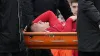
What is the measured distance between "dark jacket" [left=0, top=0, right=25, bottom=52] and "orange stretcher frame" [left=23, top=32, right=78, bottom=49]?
1.33 feet

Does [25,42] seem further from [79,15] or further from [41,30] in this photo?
[79,15]

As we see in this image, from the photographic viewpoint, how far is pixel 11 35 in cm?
686

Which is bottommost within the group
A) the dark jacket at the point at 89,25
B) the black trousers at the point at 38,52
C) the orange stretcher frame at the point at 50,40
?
the black trousers at the point at 38,52

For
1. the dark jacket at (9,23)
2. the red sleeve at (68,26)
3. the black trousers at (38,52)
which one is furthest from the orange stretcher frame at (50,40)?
the black trousers at (38,52)

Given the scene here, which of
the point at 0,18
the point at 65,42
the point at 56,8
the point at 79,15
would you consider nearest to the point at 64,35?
the point at 65,42

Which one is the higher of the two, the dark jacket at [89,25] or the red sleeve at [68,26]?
the dark jacket at [89,25]

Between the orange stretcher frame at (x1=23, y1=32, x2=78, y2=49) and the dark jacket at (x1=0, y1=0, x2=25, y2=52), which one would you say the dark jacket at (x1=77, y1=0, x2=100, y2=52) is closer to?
the orange stretcher frame at (x1=23, y1=32, x2=78, y2=49)

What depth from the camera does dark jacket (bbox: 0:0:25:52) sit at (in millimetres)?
6859

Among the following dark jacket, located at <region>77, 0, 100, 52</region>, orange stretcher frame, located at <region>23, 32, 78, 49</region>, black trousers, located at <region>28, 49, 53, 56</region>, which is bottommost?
black trousers, located at <region>28, 49, 53, 56</region>

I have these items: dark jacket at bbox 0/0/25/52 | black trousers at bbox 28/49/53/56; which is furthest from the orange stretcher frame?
black trousers at bbox 28/49/53/56

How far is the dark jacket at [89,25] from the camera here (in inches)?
258

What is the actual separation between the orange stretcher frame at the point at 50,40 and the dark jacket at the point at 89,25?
0.39 meters

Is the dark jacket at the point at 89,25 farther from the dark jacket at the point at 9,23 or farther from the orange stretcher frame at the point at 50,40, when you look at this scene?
the dark jacket at the point at 9,23

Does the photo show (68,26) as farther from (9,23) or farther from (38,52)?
(9,23)
